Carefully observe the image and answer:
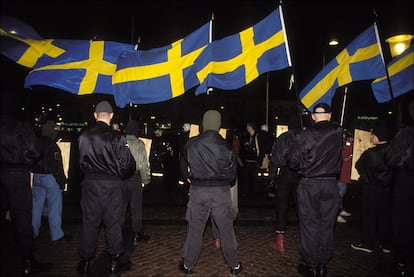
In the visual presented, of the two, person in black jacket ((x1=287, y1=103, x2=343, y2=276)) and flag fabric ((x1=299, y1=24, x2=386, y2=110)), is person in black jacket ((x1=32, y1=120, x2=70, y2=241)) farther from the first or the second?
flag fabric ((x1=299, y1=24, x2=386, y2=110))

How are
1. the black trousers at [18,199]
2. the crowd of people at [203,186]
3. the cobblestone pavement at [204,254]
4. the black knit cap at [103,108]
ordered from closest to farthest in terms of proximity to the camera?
the black trousers at [18,199] → the crowd of people at [203,186] → the black knit cap at [103,108] → the cobblestone pavement at [204,254]

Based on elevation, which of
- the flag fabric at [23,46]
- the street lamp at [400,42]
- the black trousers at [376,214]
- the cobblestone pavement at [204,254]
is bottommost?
the cobblestone pavement at [204,254]

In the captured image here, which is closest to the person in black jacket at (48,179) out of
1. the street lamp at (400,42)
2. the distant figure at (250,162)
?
the distant figure at (250,162)

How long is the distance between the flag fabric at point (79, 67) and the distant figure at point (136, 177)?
145 cm

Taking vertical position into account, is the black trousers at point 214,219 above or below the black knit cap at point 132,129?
below

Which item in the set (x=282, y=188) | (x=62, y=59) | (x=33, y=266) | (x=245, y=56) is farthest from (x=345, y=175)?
(x=62, y=59)

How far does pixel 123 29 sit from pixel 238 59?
5337 mm

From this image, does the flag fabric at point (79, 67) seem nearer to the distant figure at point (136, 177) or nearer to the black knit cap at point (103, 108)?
the distant figure at point (136, 177)

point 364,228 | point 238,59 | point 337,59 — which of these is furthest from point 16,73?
point 364,228

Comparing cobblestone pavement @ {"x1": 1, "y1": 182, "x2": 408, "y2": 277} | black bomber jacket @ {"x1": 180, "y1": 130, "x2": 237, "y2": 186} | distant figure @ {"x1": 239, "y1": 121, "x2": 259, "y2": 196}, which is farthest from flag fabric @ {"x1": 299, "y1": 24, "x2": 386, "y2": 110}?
distant figure @ {"x1": 239, "y1": 121, "x2": 259, "y2": 196}

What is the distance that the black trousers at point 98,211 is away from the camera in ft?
14.4

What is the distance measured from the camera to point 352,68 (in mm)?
5859

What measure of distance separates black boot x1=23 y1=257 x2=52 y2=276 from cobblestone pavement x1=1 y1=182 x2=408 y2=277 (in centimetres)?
11

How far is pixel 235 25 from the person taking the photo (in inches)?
376
